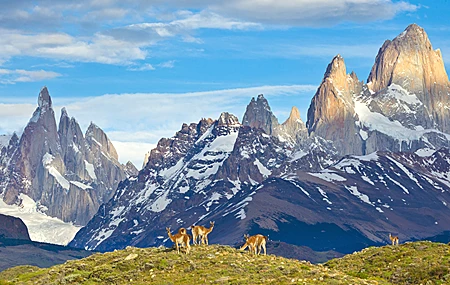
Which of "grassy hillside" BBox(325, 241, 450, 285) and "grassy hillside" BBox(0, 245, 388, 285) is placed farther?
"grassy hillside" BBox(325, 241, 450, 285)

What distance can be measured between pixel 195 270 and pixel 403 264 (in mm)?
18148

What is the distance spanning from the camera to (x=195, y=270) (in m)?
76.7

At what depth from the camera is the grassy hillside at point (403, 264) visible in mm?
77750

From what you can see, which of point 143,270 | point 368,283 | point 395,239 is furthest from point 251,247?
point 395,239

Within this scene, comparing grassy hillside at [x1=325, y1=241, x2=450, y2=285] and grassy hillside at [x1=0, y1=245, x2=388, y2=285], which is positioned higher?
grassy hillside at [x1=0, y1=245, x2=388, y2=285]

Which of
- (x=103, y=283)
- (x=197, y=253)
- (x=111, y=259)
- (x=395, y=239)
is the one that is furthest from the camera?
(x=395, y=239)

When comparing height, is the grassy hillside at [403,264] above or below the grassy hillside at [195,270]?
below

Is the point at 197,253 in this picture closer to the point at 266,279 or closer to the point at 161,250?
the point at 161,250

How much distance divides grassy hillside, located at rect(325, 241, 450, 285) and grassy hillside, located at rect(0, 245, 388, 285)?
5.15m

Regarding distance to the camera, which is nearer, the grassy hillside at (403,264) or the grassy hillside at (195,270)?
the grassy hillside at (195,270)

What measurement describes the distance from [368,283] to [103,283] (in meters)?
20.1

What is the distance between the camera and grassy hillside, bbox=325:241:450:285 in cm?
7775

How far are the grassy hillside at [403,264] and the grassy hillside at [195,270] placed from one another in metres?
5.15

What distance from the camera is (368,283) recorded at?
71.2m
